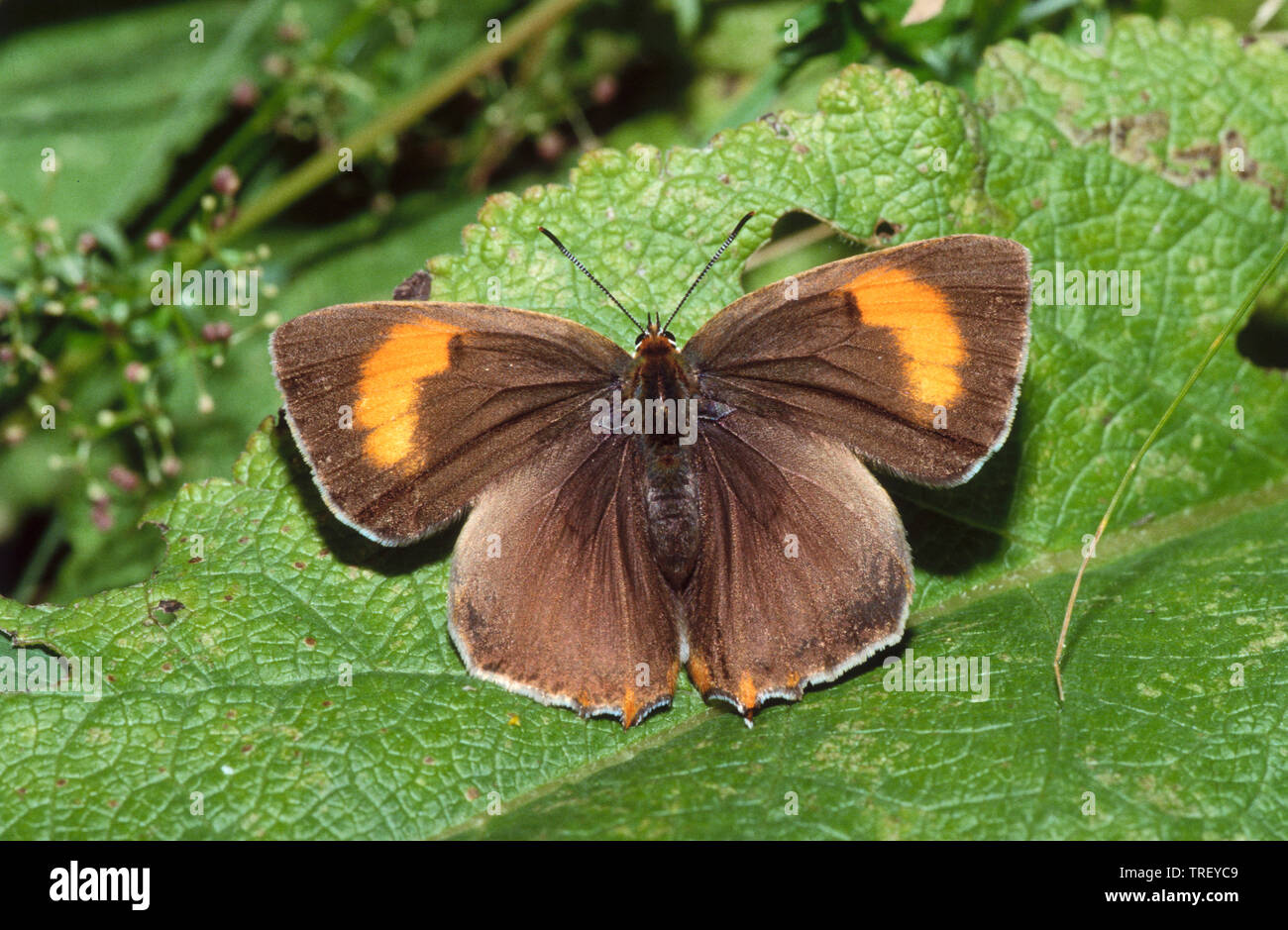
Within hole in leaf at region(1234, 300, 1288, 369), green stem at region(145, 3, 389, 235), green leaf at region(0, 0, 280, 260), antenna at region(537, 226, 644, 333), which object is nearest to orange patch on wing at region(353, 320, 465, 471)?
antenna at region(537, 226, 644, 333)

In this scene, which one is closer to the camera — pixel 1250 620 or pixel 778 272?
pixel 1250 620

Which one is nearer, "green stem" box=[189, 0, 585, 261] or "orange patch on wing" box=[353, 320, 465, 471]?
"orange patch on wing" box=[353, 320, 465, 471]

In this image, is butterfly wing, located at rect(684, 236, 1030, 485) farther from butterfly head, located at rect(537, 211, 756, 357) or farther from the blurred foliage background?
the blurred foliage background

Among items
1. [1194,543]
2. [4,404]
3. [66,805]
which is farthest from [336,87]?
[1194,543]

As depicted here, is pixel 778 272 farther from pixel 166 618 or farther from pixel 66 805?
pixel 66 805

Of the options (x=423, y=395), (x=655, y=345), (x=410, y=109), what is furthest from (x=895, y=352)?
(x=410, y=109)

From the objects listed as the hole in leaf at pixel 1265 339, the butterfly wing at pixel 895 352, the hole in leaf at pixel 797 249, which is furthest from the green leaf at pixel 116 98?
the hole in leaf at pixel 1265 339

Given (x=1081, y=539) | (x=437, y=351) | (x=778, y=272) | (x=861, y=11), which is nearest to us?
(x=437, y=351)
